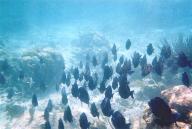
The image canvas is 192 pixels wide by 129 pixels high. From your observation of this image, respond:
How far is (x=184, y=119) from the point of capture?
554 cm

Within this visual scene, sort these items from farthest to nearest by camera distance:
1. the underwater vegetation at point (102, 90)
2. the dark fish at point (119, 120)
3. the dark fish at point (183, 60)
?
the dark fish at point (183, 60), the underwater vegetation at point (102, 90), the dark fish at point (119, 120)

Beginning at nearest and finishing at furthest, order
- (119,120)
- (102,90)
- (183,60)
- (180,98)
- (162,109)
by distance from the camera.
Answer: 1. (162,109)
2. (119,120)
3. (180,98)
4. (183,60)
5. (102,90)

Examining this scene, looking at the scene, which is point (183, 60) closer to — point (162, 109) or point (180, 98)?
point (180, 98)

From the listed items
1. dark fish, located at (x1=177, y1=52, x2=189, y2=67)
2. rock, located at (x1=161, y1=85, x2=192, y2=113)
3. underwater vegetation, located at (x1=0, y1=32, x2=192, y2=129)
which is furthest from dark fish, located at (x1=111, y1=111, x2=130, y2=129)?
dark fish, located at (x1=177, y1=52, x2=189, y2=67)

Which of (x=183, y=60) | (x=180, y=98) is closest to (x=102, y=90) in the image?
(x=183, y=60)

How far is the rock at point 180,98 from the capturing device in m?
6.16

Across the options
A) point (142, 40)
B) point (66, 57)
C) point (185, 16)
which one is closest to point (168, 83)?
point (66, 57)

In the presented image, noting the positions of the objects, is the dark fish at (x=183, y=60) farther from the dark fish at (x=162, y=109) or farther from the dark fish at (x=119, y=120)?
the dark fish at (x=162, y=109)

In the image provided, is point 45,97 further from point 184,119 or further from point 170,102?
point 184,119

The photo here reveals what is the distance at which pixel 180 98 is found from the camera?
6578mm

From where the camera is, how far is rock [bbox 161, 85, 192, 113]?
20.2 ft

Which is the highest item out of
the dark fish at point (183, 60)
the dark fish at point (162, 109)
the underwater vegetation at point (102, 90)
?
the dark fish at point (183, 60)

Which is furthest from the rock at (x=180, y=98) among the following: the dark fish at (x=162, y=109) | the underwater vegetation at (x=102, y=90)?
the dark fish at (x=162, y=109)

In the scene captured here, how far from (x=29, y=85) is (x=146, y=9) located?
132 ft
